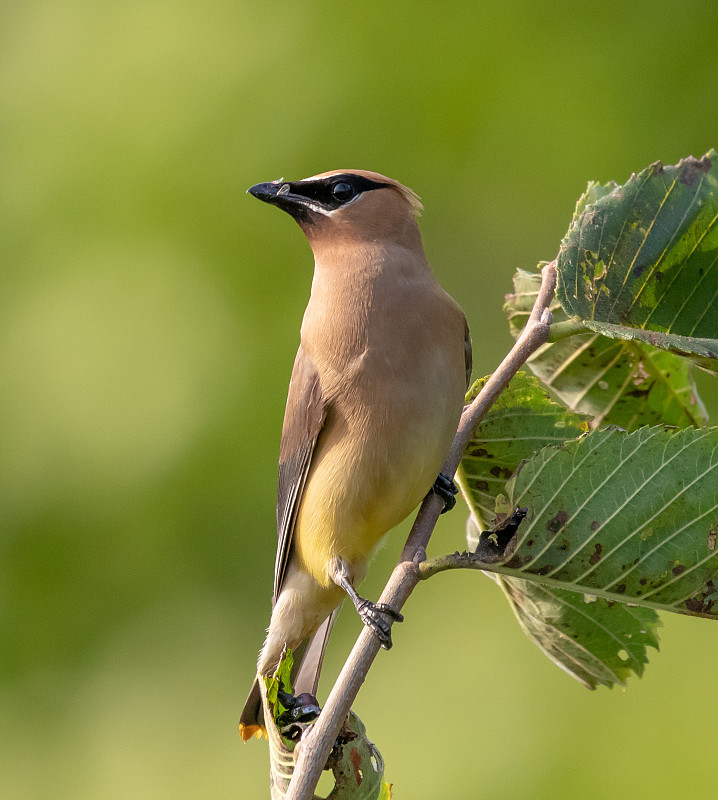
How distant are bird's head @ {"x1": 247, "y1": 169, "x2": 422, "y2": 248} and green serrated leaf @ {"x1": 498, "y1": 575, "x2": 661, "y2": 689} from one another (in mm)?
905

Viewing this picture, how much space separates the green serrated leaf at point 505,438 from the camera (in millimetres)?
2254

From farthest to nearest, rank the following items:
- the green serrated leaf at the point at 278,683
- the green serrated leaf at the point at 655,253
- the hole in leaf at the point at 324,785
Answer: the hole in leaf at the point at 324,785 → the green serrated leaf at the point at 655,253 → the green serrated leaf at the point at 278,683

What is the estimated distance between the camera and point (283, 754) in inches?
76.9

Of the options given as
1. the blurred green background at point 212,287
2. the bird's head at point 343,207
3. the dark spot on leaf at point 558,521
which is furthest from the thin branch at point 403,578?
the blurred green background at point 212,287

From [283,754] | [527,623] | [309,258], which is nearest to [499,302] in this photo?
[309,258]

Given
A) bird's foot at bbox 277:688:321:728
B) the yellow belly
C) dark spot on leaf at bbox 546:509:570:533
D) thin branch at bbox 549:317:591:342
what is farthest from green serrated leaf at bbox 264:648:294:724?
thin branch at bbox 549:317:591:342

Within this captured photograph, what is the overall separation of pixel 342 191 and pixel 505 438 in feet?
2.54

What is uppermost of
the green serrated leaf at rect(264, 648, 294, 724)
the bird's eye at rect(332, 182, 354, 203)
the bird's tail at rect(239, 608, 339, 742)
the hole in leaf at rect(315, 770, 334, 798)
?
the bird's eye at rect(332, 182, 354, 203)

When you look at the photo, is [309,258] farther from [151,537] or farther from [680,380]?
[680,380]

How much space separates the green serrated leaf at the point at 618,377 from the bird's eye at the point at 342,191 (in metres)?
0.47

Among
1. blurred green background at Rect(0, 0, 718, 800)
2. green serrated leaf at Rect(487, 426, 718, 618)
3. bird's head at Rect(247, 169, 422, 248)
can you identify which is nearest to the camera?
green serrated leaf at Rect(487, 426, 718, 618)

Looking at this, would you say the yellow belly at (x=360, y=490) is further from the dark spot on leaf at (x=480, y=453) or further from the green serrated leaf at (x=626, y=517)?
the green serrated leaf at (x=626, y=517)

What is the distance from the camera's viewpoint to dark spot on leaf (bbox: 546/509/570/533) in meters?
1.86

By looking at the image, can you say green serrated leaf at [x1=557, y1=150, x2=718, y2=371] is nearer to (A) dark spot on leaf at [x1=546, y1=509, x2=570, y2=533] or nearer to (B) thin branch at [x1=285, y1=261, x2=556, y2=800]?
(B) thin branch at [x1=285, y1=261, x2=556, y2=800]
